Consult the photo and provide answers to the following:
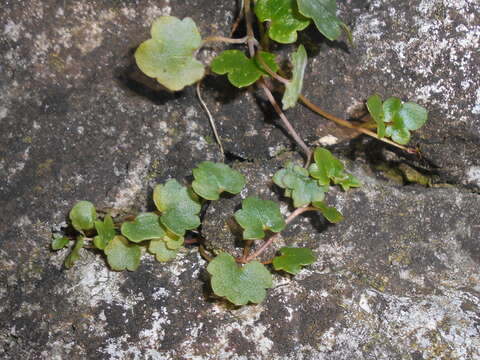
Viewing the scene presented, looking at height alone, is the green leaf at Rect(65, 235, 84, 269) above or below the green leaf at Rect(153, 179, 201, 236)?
below

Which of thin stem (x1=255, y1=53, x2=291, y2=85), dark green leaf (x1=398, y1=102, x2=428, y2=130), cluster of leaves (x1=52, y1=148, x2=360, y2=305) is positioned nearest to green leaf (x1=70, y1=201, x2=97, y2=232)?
cluster of leaves (x1=52, y1=148, x2=360, y2=305)

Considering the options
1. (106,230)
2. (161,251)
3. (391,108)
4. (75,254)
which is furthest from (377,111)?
(75,254)

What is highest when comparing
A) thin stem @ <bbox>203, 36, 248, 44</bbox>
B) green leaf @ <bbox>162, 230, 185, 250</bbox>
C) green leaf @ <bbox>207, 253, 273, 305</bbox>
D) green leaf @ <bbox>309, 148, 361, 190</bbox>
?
thin stem @ <bbox>203, 36, 248, 44</bbox>

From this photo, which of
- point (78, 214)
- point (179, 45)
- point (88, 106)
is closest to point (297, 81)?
point (179, 45)

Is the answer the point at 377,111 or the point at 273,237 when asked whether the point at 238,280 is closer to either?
the point at 273,237

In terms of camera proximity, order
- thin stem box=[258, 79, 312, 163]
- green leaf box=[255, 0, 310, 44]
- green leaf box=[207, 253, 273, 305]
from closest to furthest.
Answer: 1. green leaf box=[207, 253, 273, 305]
2. green leaf box=[255, 0, 310, 44]
3. thin stem box=[258, 79, 312, 163]

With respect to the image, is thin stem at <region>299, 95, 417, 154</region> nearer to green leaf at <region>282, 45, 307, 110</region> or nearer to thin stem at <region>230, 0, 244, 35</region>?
green leaf at <region>282, 45, 307, 110</region>
